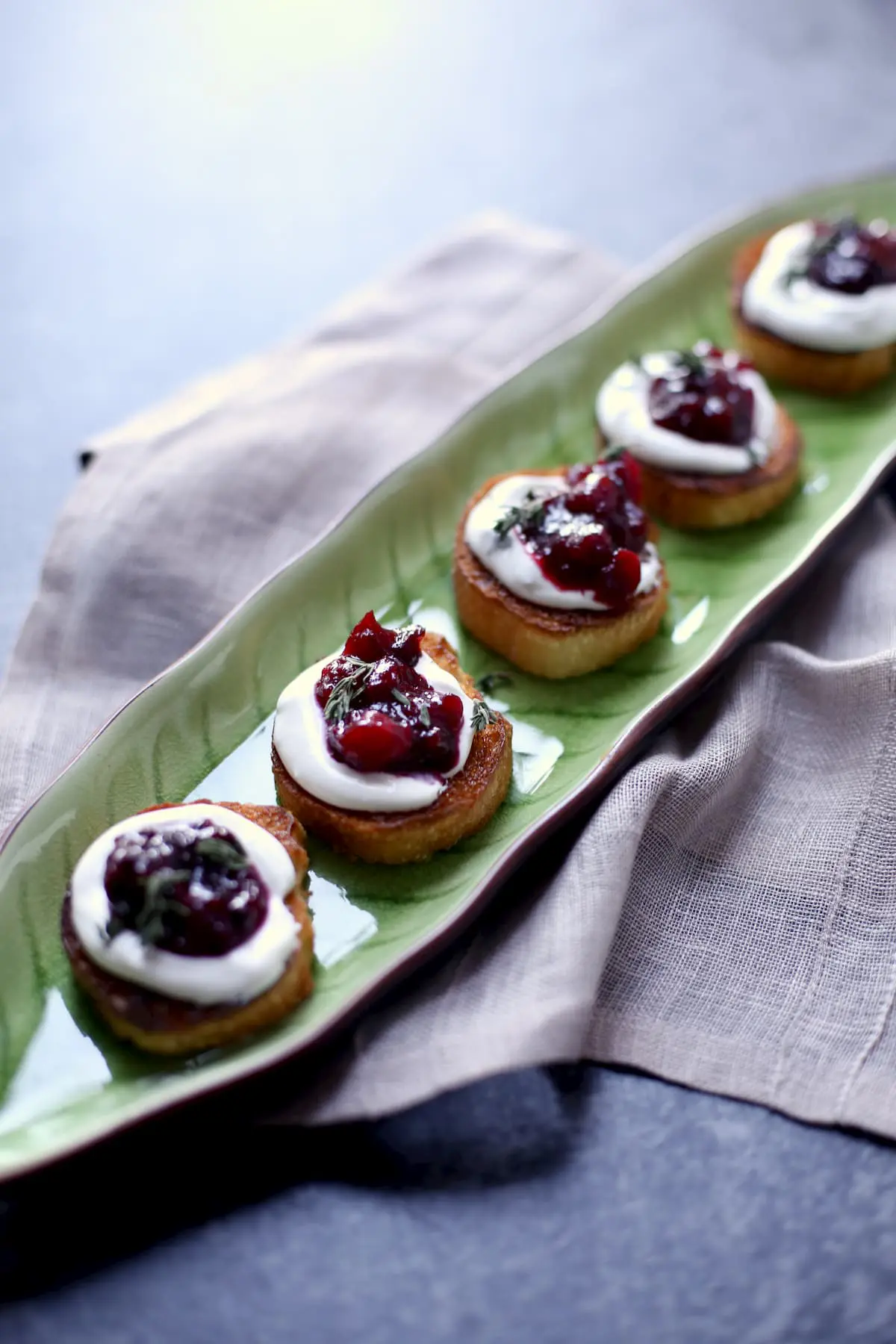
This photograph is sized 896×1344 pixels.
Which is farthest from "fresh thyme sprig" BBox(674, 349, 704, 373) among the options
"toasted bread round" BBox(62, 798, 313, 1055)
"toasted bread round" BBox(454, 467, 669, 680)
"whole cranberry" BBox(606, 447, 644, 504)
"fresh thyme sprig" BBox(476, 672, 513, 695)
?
"toasted bread round" BBox(62, 798, 313, 1055)

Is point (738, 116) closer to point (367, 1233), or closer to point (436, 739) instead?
point (436, 739)

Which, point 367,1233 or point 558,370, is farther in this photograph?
point 558,370

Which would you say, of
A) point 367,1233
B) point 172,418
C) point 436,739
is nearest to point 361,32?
point 172,418

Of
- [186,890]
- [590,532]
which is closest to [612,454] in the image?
[590,532]

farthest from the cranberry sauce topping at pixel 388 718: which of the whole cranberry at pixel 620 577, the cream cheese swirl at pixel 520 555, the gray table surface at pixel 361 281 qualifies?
the gray table surface at pixel 361 281

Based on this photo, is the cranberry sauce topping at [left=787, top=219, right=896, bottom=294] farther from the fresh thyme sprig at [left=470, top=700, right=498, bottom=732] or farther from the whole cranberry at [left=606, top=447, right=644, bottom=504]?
the fresh thyme sprig at [left=470, top=700, right=498, bottom=732]

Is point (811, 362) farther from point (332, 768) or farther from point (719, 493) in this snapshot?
point (332, 768)
